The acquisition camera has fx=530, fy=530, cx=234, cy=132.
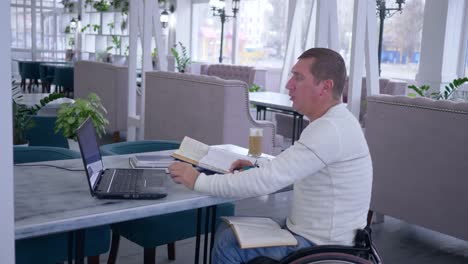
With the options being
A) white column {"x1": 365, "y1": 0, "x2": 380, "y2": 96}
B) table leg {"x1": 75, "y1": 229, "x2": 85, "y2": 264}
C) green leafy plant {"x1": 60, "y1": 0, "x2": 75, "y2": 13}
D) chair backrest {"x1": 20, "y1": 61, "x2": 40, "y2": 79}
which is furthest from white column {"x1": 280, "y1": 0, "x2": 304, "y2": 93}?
green leafy plant {"x1": 60, "y1": 0, "x2": 75, "y2": 13}

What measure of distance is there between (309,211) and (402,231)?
7.70 ft

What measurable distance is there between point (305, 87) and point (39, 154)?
1.46 meters

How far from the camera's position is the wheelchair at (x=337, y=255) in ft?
5.32

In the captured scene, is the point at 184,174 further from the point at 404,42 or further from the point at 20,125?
the point at 404,42

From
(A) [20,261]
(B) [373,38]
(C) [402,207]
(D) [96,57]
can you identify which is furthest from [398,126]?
(D) [96,57]

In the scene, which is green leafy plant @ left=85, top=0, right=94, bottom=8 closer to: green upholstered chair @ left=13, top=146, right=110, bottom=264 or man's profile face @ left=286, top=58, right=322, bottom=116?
green upholstered chair @ left=13, top=146, right=110, bottom=264

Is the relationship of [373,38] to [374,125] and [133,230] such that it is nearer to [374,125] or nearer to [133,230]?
[374,125]

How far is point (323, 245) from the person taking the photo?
5.57 ft

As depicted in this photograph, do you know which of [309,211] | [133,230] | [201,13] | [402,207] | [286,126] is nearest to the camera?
[309,211]

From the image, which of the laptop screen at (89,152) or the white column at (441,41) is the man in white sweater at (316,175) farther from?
the white column at (441,41)

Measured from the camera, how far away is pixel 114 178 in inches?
73.9

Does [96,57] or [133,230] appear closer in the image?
[133,230]

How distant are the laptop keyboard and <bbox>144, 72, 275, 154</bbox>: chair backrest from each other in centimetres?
262

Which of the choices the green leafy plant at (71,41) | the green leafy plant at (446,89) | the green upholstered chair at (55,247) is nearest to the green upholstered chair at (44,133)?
the green upholstered chair at (55,247)
